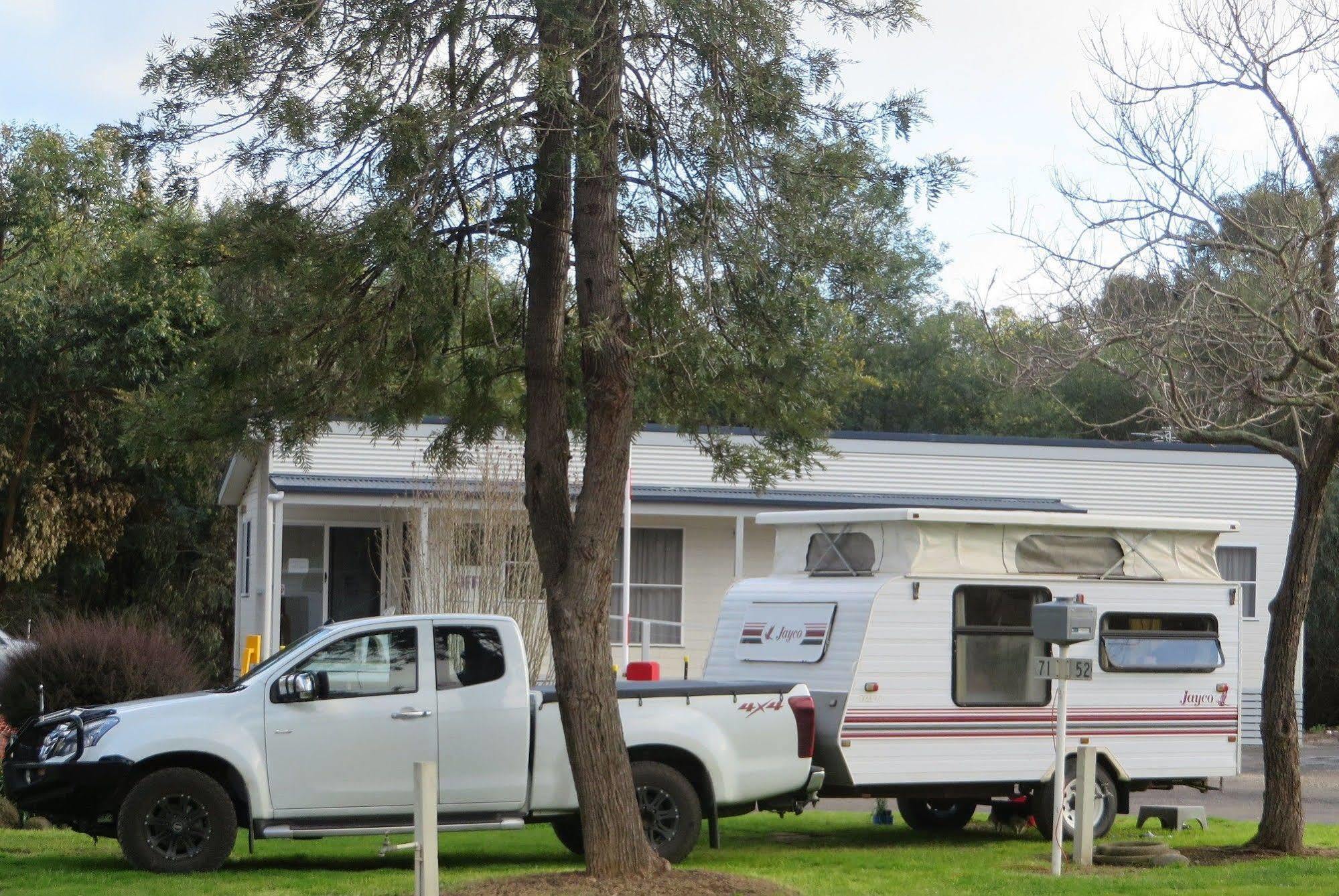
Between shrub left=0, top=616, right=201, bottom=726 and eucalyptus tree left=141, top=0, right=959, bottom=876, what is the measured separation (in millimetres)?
5244

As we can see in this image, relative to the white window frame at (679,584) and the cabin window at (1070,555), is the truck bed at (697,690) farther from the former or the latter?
the white window frame at (679,584)

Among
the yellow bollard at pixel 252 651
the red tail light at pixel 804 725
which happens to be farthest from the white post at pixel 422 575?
the red tail light at pixel 804 725

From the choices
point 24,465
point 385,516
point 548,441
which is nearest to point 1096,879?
point 548,441

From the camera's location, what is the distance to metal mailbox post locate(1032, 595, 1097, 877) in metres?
11.9

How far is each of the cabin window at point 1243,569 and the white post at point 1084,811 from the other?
15.2 m

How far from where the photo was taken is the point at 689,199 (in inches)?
420

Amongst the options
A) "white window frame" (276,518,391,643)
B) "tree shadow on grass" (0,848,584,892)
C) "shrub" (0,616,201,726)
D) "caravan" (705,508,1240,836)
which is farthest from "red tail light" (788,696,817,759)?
"white window frame" (276,518,391,643)

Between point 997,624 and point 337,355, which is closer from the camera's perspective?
point 337,355

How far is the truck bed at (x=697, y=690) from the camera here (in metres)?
12.0

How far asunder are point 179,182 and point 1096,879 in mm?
7842

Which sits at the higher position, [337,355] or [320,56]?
[320,56]

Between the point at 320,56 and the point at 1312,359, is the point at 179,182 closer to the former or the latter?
the point at 320,56

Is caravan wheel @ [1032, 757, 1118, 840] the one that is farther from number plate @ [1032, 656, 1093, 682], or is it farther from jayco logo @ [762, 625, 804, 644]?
jayco logo @ [762, 625, 804, 644]

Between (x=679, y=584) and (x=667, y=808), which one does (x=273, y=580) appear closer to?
(x=679, y=584)
